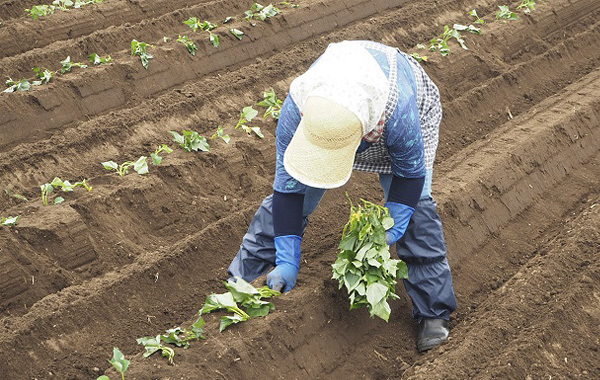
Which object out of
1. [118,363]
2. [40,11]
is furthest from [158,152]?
[40,11]

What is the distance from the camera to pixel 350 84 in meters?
3.76

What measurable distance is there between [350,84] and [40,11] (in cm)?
625

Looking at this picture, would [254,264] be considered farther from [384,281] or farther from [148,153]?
[148,153]

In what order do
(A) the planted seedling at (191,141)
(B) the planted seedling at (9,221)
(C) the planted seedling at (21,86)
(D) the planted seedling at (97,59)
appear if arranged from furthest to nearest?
1. (D) the planted seedling at (97,59)
2. (C) the planted seedling at (21,86)
3. (A) the planted seedling at (191,141)
4. (B) the planted seedling at (9,221)

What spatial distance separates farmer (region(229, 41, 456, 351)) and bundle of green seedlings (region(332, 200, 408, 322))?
0.09 metres

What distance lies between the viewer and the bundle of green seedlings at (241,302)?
4.53 m

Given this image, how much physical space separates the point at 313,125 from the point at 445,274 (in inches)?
59.4

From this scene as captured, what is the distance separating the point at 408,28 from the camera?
32.3 ft

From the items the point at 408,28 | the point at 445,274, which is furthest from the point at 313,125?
the point at 408,28

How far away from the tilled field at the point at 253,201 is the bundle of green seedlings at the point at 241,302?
69 millimetres

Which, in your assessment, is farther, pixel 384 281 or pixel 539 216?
pixel 539 216

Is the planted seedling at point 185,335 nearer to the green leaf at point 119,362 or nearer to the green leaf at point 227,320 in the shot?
the green leaf at point 227,320

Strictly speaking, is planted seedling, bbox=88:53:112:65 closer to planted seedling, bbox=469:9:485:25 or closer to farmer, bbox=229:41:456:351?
farmer, bbox=229:41:456:351

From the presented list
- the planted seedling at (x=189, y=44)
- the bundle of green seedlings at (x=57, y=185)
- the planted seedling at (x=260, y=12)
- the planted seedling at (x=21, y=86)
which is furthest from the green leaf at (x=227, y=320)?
the planted seedling at (x=260, y=12)
